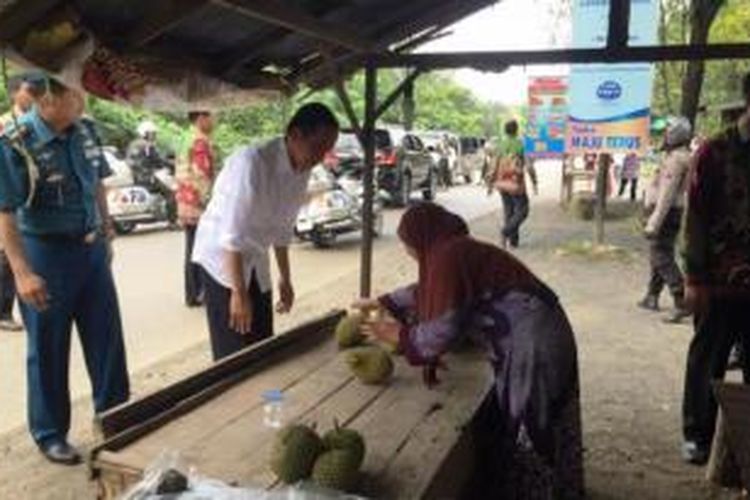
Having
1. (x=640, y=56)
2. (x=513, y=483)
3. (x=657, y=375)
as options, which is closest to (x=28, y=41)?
(x=513, y=483)

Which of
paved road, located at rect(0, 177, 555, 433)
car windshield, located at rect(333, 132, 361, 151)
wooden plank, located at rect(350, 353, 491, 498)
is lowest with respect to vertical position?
paved road, located at rect(0, 177, 555, 433)

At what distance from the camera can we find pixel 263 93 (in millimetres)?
5477

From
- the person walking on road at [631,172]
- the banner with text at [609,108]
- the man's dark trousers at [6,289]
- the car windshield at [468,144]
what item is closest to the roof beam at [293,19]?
the man's dark trousers at [6,289]

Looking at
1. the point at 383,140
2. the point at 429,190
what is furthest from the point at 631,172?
the point at 383,140

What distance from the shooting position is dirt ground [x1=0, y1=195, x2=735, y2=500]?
4.64 metres

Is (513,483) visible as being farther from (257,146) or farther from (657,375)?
(657,375)

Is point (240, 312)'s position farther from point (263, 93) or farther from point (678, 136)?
point (678, 136)

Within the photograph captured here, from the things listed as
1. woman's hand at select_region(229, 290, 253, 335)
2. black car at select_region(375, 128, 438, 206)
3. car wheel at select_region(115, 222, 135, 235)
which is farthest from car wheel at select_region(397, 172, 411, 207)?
woman's hand at select_region(229, 290, 253, 335)

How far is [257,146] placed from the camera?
4.20 m

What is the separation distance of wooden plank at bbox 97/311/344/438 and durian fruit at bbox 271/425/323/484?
0.65 m

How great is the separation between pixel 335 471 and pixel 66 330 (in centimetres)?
259

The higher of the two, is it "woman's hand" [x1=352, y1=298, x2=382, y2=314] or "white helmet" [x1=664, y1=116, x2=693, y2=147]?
"white helmet" [x1=664, y1=116, x2=693, y2=147]

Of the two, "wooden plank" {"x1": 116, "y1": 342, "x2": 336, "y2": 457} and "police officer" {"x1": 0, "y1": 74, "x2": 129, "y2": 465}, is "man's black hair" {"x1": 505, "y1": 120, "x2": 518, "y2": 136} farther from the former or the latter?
"wooden plank" {"x1": 116, "y1": 342, "x2": 336, "y2": 457}

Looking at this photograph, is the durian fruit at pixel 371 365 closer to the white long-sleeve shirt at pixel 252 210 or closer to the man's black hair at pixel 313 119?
the white long-sleeve shirt at pixel 252 210
